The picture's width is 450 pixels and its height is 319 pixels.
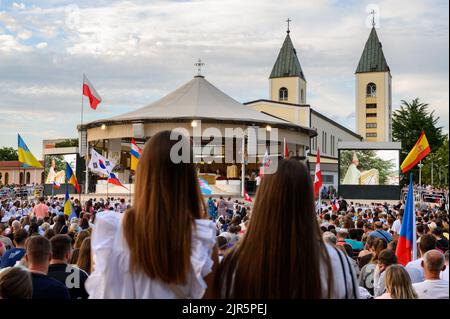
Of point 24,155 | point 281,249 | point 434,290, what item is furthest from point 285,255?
point 24,155

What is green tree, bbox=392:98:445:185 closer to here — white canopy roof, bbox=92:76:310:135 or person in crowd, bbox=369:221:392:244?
white canopy roof, bbox=92:76:310:135

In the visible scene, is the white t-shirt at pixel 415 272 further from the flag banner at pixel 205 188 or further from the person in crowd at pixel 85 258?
the flag banner at pixel 205 188

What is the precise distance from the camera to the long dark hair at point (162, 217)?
8.00 ft

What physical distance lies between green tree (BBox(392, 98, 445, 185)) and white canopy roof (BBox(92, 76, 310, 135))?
24.9 metres

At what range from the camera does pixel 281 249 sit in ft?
8.14

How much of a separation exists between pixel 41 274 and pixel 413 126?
59.2 meters

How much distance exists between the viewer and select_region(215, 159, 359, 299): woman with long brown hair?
2.47m

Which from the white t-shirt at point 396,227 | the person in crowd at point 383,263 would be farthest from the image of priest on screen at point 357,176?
the person in crowd at point 383,263

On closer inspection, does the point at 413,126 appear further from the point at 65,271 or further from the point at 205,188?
the point at 65,271

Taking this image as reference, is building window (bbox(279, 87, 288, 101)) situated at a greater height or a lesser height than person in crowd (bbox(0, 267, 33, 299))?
greater

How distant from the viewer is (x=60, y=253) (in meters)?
5.20

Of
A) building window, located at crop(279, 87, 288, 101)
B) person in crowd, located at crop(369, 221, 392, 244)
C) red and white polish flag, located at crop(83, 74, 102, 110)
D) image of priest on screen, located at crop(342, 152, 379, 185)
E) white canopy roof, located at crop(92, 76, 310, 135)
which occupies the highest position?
building window, located at crop(279, 87, 288, 101)

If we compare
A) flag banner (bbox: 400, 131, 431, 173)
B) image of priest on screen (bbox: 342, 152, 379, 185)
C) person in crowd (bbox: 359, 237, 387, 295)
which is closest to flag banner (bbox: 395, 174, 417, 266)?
person in crowd (bbox: 359, 237, 387, 295)
